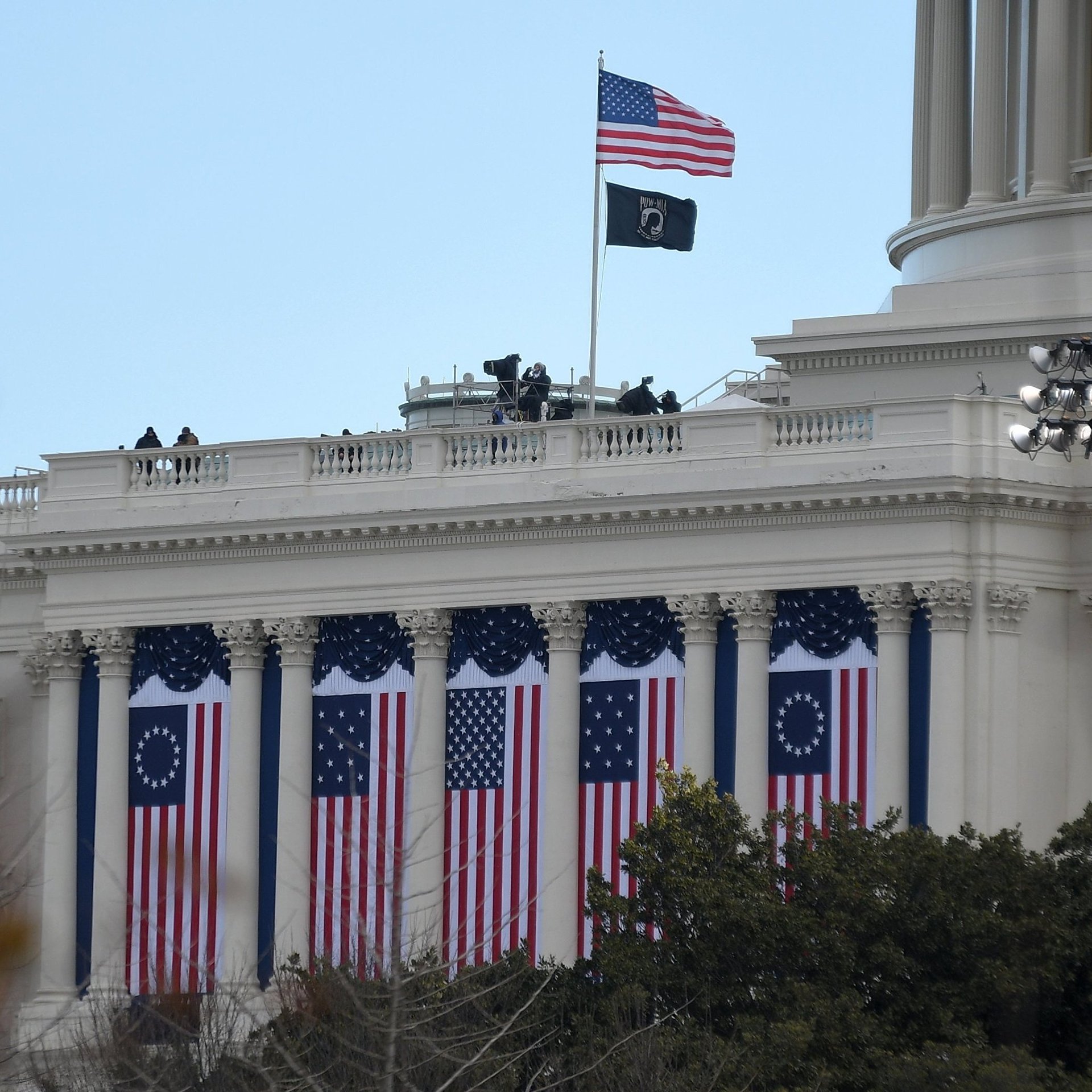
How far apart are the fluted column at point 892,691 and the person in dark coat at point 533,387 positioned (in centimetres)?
1381

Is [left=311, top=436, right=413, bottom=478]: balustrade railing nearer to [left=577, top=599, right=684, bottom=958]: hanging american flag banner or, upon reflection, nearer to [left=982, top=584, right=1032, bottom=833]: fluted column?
[left=577, top=599, right=684, bottom=958]: hanging american flag banner

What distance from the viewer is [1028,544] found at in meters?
59.3

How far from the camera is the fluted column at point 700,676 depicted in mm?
60562

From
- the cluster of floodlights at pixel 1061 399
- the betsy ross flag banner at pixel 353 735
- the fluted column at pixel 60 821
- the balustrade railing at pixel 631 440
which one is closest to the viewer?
the cluster of floodlights at pixel 1061 399

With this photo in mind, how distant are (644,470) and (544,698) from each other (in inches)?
180

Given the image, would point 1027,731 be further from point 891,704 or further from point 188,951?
point 188,951

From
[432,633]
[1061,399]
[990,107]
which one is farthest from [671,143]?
[1061,399]

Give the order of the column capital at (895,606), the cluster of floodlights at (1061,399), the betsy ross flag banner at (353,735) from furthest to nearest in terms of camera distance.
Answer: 1. the betsy ross flag banner at (353,735)
2. the column capital at (895,606)
3. the cluster of floodlights at (1061,399)

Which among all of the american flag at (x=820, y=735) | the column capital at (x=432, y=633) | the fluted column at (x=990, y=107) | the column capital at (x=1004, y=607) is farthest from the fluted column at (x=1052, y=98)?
the column capital at (x=432, y=633)

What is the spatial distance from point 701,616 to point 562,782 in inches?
156

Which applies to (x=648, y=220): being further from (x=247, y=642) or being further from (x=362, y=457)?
(x=247, y=642)

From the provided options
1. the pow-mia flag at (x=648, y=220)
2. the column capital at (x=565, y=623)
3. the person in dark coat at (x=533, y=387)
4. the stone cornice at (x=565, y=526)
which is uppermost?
the pow-mia flag at (x=648, y=220)

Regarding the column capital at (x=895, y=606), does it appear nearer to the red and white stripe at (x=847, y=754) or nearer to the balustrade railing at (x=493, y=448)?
the red and white stripe at (x=847, y=754)

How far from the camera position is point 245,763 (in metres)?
64.9
